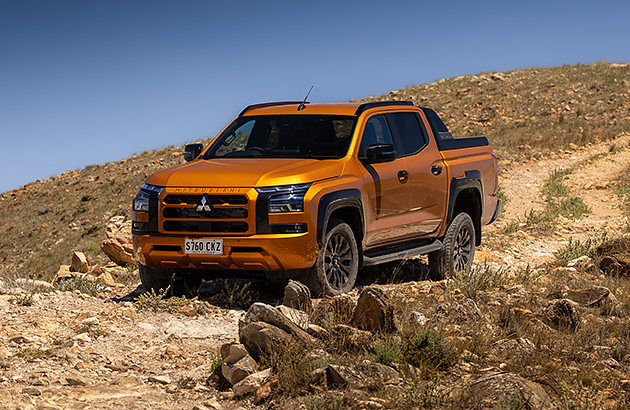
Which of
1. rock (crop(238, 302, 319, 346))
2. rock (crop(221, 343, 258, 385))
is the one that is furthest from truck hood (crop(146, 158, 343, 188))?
rock (crop(221, 343, 258, 385))

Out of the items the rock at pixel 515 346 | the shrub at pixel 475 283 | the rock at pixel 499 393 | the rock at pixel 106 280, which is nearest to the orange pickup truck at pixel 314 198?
the shrub at pixel 475 283

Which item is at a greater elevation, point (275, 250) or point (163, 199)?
point (163, 199)

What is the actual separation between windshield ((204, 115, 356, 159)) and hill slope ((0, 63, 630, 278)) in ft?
44.5

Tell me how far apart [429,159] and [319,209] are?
7.58 feet

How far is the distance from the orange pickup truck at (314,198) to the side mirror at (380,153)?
0.05ft

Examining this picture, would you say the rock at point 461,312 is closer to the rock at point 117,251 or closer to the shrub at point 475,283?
the shrub at point 475,283

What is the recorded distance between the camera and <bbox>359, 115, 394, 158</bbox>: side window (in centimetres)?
764

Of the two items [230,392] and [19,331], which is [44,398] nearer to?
[230,392]

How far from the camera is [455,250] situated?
9070 mm

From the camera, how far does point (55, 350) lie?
5312 millimetres

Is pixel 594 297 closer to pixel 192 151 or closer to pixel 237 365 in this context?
pixel 237 365

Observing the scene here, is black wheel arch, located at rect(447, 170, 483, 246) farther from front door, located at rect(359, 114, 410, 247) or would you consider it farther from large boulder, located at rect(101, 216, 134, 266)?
large boulder, located at rect(101, 216, 134, 266)

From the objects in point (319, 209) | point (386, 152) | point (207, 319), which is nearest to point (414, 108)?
point (386, 152)

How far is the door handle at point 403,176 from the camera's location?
771 cm
